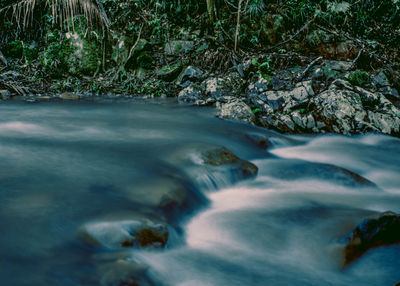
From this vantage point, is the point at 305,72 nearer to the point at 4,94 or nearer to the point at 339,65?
the point at 339,65

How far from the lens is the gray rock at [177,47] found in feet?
31.8

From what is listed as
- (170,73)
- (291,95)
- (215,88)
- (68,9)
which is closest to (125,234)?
(291,95)

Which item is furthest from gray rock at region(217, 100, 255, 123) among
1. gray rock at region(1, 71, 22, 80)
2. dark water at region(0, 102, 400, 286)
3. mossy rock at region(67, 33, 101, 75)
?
gray rock at region(1, 71, 22, 80)

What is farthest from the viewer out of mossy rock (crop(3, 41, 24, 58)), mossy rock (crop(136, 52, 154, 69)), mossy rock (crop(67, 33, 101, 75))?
mossy rock (crop(3, 41, 24, 58))

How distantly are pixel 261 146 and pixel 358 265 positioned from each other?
3.02 m

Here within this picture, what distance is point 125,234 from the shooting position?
2.41m

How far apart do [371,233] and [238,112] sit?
13.2ft

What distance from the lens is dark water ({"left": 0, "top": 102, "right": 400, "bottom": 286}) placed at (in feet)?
7.51

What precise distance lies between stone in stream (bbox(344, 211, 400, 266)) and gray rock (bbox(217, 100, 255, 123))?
3773 millimetres

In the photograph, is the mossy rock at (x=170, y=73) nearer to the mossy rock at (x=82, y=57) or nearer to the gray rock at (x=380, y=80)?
the mossy rock at (x=82, y=57)

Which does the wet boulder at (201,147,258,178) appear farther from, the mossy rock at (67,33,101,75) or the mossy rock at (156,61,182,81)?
the mossy rock at (67,33,101,75)

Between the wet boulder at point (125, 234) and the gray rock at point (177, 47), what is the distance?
771 cm

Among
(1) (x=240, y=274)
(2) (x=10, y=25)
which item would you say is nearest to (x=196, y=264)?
(1) (x=240, y=274)

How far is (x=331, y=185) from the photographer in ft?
12.8
